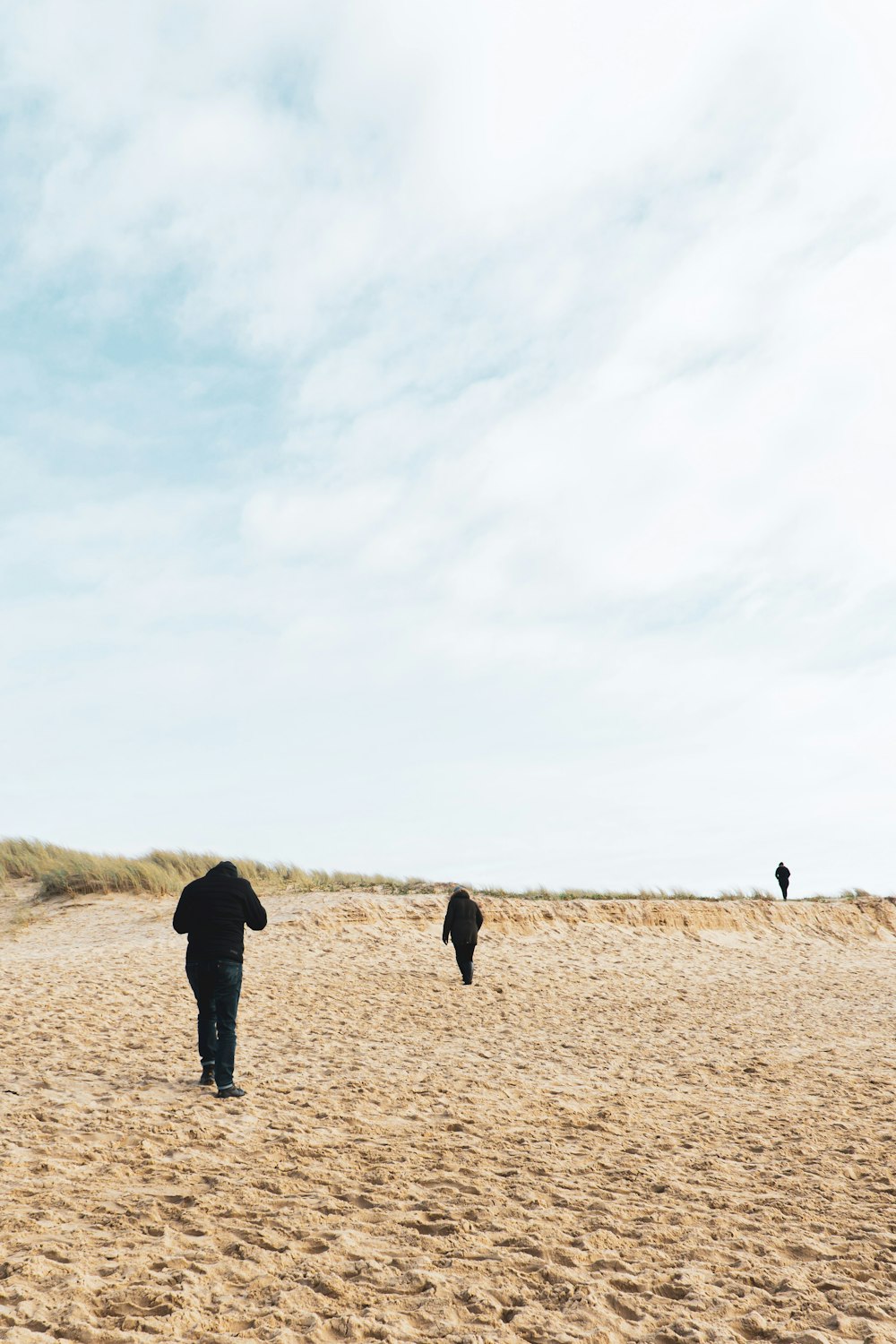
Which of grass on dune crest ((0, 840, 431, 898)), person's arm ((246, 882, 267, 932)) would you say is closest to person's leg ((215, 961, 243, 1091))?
person's arm ((246, 882, 267, 932))

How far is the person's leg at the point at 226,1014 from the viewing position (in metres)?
8.30

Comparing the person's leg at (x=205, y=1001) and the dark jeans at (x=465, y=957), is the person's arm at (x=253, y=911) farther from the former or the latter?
the dark jeans at (x=465, y=957)

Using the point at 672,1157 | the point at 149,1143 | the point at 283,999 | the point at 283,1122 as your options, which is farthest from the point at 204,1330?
the point at 283,999

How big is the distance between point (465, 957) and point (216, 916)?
8.70m

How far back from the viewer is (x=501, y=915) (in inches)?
946

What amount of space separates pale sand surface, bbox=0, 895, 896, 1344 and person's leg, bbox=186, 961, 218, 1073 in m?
0.48

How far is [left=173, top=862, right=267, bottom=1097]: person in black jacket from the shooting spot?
830 centimetres

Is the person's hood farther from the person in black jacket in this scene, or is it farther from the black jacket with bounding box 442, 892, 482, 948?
the black jacket with bounding box 442, 892, 482, 948

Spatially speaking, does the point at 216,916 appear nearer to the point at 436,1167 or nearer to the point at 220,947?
the point at 220,947

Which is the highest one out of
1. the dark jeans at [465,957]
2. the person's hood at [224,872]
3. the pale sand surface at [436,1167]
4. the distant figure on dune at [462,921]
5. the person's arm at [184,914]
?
the person's hood at [224,872]

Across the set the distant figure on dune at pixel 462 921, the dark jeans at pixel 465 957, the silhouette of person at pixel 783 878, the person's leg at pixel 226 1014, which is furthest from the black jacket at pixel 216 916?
the silhouette of person at pixel 783 878

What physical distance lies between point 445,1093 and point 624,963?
44.5ft

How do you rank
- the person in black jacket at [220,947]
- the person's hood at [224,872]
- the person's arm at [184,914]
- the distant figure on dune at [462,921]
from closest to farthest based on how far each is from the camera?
1. the person in black jacket at [220,947]
2. the person's arm at [184,914]
3. the person's hood at [224,872]
4. the distant figure on dune at [462,921]

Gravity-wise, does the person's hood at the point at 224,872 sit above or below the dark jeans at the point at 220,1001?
above
